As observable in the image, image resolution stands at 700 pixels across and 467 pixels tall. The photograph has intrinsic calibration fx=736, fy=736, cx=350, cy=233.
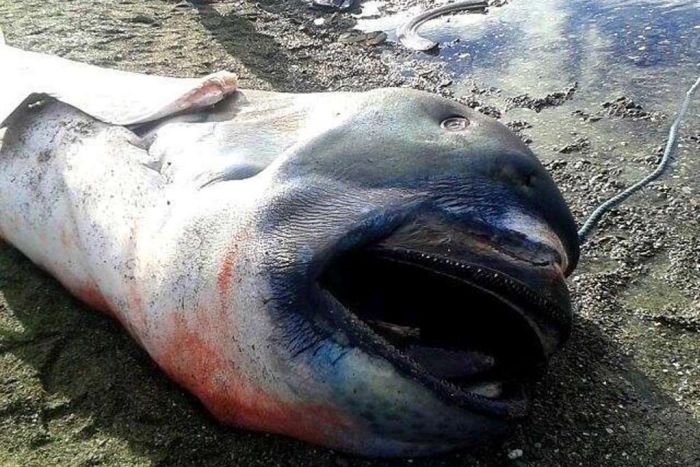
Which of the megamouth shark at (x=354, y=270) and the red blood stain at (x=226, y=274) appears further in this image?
the red blood stain at (x=226, y=274)

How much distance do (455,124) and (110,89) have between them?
5.62 ft

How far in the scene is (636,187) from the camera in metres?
3.97

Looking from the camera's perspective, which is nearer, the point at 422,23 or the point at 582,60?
the point at 582,60

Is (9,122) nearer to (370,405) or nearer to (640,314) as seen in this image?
(370,405)

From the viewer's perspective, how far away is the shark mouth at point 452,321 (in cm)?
200

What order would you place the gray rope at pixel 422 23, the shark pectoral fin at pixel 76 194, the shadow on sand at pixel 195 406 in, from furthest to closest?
the gray rope at pixel 422 23
the shark pectoral fin at pixel 76 194
the shadow on sand at pixel 195 406

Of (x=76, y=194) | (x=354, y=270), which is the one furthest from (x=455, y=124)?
(x=76, y=194)

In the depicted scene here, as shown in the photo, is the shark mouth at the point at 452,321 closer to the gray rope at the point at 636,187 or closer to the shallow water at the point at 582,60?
the gray rope at the point at 636,187

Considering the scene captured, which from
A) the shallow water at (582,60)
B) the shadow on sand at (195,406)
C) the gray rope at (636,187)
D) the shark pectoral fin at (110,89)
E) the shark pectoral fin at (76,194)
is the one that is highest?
the shark pectoral fin at (110,89)

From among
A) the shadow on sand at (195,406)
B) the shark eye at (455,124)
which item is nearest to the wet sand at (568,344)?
the shadow on sand at (195,406)

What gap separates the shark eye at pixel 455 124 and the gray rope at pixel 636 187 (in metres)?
1.29

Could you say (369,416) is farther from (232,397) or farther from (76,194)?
(76,194)

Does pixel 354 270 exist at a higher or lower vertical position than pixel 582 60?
higher

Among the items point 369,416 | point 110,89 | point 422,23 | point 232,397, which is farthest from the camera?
point 422,23
